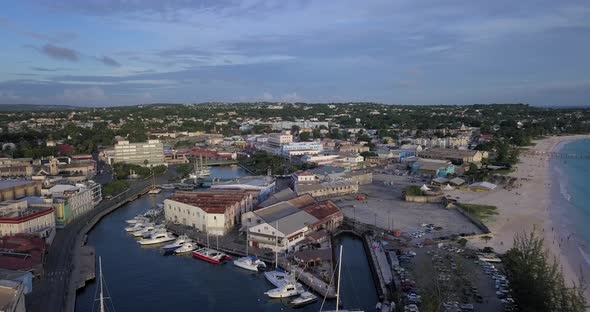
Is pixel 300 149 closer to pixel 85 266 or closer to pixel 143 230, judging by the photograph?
pixel 143 230

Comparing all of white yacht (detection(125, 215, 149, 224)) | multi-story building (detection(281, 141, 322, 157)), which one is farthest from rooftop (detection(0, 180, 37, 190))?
multi-story building (detection(281, 141, 322, 157))

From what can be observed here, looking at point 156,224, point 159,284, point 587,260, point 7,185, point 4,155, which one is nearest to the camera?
point 159,284

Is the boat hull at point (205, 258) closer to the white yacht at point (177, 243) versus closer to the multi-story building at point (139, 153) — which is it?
the white yacht at point (177, 243)

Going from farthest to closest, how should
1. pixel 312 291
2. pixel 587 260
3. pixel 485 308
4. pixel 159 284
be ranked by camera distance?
1. pixel 587 260
2. pixel 159 284
3. pixel 312 291
4. pixel 485 308

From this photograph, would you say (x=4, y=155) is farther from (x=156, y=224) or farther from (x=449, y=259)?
(x=449, y=259)

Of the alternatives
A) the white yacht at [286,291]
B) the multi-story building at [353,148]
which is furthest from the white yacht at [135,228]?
the multi-story building at [353,148]

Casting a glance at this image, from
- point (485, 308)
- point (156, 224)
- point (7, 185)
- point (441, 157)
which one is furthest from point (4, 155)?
point (485, 308)
